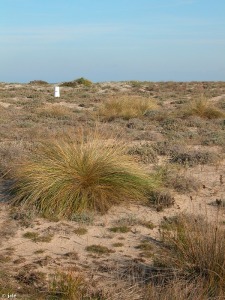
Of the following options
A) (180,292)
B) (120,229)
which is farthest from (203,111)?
(180,292)

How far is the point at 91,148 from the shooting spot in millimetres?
6082

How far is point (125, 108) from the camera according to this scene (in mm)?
14148

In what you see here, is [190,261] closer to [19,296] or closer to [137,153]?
[19,296]

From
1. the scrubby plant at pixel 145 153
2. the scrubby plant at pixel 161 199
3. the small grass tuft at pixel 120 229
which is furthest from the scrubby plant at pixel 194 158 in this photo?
the small grass tuft at pixel 120 229

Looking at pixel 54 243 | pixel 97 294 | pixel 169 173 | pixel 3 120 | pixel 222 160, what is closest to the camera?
pixel 97 294

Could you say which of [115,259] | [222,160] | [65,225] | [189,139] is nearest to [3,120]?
[189,139]

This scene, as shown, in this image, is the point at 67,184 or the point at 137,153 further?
the point at 137,153

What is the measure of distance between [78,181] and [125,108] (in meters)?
8.74

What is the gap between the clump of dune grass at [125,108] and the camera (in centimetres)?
1380

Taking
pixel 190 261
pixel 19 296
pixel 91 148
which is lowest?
pixel 19 296

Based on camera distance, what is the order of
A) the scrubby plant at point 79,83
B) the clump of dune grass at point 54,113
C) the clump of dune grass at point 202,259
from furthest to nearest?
the scrubby plant at point 79,83 → the clump of dune grass at point 54,113 → the clump of dune grass at point 202,259

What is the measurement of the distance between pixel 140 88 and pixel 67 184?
81.5 ft

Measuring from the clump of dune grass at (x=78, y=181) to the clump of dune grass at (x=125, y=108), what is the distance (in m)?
7.56

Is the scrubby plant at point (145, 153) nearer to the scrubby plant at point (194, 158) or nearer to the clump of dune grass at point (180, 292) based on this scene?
the scrubby plant at point (194, 158)
